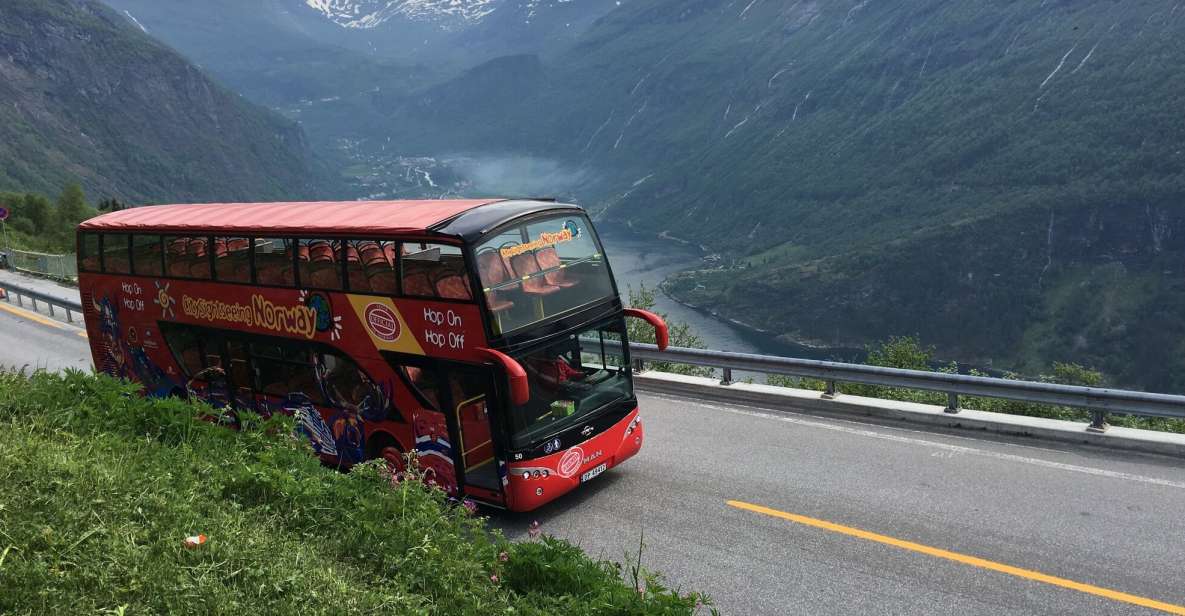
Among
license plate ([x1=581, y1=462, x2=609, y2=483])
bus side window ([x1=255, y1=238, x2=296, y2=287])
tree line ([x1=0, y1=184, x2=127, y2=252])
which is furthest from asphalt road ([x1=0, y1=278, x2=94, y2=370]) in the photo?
tree line ([x1=0, y1=184, x2=127, y2=252])

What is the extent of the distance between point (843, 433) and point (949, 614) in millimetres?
5189

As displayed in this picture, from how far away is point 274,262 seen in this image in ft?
37.9

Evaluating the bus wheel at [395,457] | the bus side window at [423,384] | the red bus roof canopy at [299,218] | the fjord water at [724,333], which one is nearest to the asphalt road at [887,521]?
the bus wheel at [395,457]

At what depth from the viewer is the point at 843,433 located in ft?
41.0

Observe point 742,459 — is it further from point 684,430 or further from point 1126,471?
point 1126,471

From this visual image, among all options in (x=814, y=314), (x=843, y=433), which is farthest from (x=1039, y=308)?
(x=843, y=433)

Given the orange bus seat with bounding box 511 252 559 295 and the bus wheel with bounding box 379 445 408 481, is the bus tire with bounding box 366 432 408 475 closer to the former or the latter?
the bus wheel with bounding box 379 445 408 481

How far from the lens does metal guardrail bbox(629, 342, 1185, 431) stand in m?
11.2

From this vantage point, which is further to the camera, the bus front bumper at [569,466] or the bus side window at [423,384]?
the bus side window at [423,384]

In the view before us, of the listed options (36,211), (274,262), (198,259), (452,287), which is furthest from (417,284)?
(36,211)

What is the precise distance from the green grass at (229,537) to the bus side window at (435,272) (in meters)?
2.70

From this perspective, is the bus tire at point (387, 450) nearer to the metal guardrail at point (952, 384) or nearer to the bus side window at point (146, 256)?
the metal guardrail at point (952, 384)

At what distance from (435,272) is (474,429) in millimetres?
1827

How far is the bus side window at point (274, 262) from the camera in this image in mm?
11397
